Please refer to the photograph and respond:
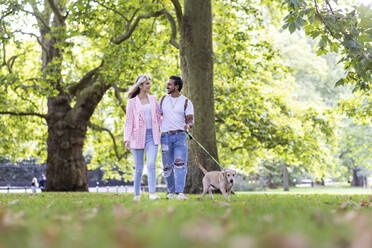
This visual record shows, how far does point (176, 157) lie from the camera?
7797 millimetres

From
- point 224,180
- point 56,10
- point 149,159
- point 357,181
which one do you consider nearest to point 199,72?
point 224,180

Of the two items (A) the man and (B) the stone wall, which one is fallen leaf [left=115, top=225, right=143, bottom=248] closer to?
(A) the man

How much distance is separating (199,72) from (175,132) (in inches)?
175

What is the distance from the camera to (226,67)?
16172 mm

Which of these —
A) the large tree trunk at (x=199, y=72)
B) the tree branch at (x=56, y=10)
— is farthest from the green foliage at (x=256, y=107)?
the tree branch at (x=56, y=10)

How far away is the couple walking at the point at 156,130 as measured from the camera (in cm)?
752

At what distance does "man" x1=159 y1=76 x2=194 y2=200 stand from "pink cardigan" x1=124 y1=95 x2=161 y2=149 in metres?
0.31

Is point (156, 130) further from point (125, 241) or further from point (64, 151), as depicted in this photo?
point (64, 151)

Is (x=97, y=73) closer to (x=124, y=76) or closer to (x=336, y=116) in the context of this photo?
(x=124, y=76)

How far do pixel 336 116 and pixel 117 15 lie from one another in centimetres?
1098

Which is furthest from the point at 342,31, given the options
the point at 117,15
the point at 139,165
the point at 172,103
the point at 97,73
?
the point at 97,73

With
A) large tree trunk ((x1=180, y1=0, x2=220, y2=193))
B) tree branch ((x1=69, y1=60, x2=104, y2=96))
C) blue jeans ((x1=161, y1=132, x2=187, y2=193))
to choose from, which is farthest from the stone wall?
blue jeans ((x1=161, y1=132, x2=187, y2=193))

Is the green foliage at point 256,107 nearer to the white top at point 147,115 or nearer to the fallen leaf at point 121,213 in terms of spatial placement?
the white top at point 147,115

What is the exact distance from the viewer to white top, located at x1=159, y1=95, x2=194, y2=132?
7844mm
